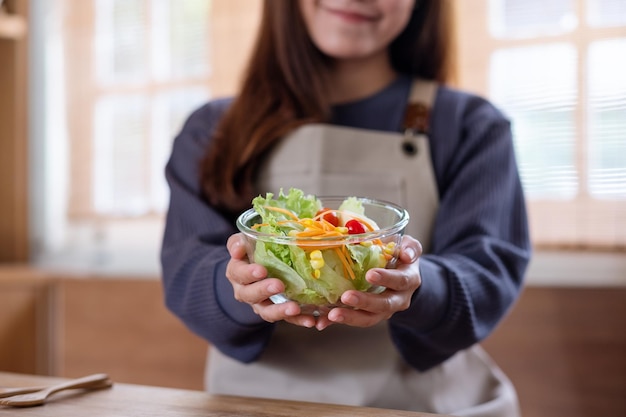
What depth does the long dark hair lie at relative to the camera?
1.19m

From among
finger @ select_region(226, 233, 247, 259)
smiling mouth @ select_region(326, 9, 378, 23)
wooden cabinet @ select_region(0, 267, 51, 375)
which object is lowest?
wooden cabinet @ select_region(0, 267, 51, 375)

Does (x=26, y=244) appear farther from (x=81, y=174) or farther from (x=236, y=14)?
(x=236, y=14)

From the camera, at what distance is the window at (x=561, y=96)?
1.66 m

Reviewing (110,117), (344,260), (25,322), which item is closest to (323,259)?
(344,260)

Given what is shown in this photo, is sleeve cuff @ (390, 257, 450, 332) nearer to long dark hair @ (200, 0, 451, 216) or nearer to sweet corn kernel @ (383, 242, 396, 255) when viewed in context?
sweet corn kernel @ (383, 242, 396, 255)

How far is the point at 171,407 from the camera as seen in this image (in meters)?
0.77

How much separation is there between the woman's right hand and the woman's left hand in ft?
0.12

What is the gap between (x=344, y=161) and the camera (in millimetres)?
1204

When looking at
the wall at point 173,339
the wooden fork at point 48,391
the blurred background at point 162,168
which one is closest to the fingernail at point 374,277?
the wooden fork at point 48,391

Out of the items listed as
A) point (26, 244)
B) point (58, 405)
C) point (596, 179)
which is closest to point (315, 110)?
point (58, 405)

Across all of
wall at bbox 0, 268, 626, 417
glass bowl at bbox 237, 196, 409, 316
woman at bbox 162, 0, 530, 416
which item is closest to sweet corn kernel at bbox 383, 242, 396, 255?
glass bowl at bbox 237, 196, 409, 316

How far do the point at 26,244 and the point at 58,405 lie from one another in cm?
158

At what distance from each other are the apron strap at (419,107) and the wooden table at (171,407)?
58 centimetres

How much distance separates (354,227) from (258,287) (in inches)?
4.4
